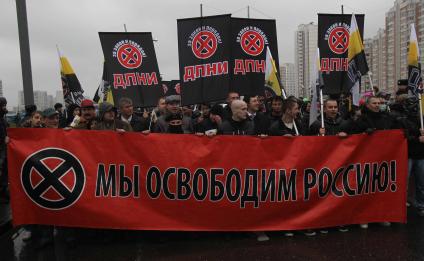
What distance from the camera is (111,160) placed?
4.58m

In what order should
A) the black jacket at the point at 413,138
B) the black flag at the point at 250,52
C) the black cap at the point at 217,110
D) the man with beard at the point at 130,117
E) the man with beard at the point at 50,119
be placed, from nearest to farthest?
the man with beard at the point at 50,119, the black jacket at the point at 413,138, the man with beard at the point at 130,117, the black cap at the point at 217,110, the black flag at the point at 250,52

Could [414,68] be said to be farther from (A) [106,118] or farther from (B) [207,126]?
(A) [106,118]

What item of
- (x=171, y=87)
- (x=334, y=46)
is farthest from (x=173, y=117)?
(x=171, y=87)

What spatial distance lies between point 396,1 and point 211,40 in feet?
225

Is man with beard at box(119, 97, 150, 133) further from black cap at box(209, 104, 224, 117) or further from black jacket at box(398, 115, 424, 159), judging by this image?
black jacket at box(398, 115, 424, 159)

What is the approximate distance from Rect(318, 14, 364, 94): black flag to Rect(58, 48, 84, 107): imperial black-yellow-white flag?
16.0ft

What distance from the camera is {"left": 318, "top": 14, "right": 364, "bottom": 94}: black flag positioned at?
7633 millimetres

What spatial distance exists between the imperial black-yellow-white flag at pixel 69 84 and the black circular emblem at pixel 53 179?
3.47 meters

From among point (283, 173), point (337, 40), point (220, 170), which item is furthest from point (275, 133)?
point (337, 40)

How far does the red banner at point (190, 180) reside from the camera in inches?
177

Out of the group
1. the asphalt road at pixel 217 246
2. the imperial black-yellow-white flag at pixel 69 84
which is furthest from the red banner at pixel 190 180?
the imperial black-yellow-white flag at pixel 69 84

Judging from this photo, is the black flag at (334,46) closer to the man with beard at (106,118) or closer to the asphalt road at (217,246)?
the asphalt road at (217,246)

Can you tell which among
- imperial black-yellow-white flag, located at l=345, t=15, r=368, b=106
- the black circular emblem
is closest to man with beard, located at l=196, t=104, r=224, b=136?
imperial black-yellow-white flag, located at l=345, t=15, r=368, b=106

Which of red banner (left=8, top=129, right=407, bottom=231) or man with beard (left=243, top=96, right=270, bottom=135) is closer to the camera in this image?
red banner (left=8, top=129, right=407, bottom=231)
